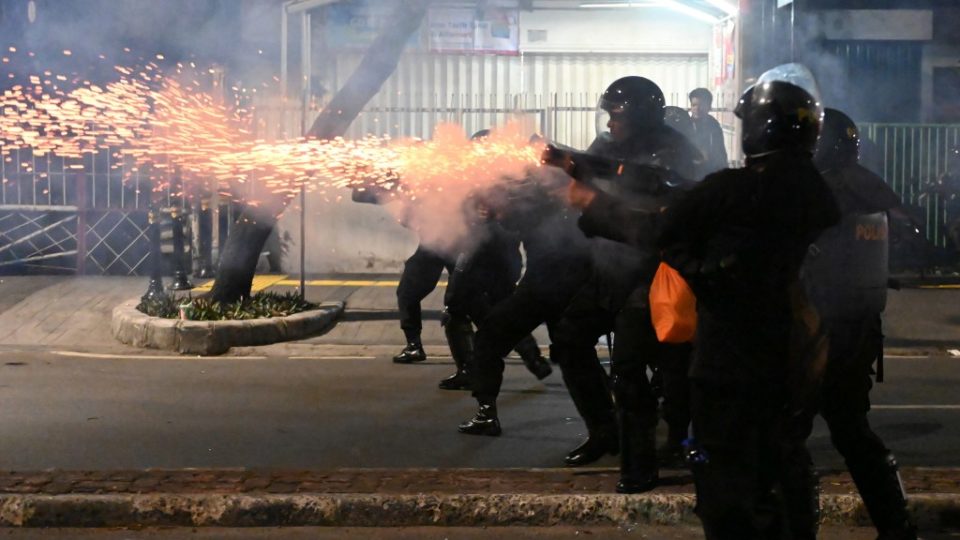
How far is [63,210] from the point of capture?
14.7 meters

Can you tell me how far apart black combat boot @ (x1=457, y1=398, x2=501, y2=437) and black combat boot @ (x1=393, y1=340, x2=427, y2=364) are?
2693mm

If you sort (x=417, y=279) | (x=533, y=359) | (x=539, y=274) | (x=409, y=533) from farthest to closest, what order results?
(x=417, y=279)
(x=533, y=359)
(x=539, y=274)
(x=409, y=533)

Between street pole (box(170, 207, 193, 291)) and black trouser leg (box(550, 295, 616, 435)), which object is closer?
black trouser leg (box(550, 295, 616, 435))

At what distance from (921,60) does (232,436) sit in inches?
467

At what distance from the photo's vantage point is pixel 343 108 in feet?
39.7

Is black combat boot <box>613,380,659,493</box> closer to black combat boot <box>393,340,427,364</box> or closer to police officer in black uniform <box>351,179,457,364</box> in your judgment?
police officer in black uniform <box>351,179,457,364</box>

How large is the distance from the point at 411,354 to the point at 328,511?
4350mm

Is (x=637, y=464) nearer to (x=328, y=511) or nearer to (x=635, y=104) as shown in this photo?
(x=328, y=511)

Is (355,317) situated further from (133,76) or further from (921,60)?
(921,60)

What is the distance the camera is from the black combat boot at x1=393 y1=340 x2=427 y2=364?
400 inches

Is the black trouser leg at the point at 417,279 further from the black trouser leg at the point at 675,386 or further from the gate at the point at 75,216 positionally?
the gate at the point at 75,216

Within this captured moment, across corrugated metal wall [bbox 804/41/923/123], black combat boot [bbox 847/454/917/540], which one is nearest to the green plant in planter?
black combat boot [bbox 847/454/917/540]

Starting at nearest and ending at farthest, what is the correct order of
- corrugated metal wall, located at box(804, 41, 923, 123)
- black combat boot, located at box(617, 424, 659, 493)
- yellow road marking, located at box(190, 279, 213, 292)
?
black combat boot, located at box(617, 424, 659, 493) → yellow road marking, located at box(190, 279, 213, 292) → corrugated metal wall, located at box(804, 41, 923, 123)

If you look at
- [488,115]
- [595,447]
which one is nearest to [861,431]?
[595,447]
